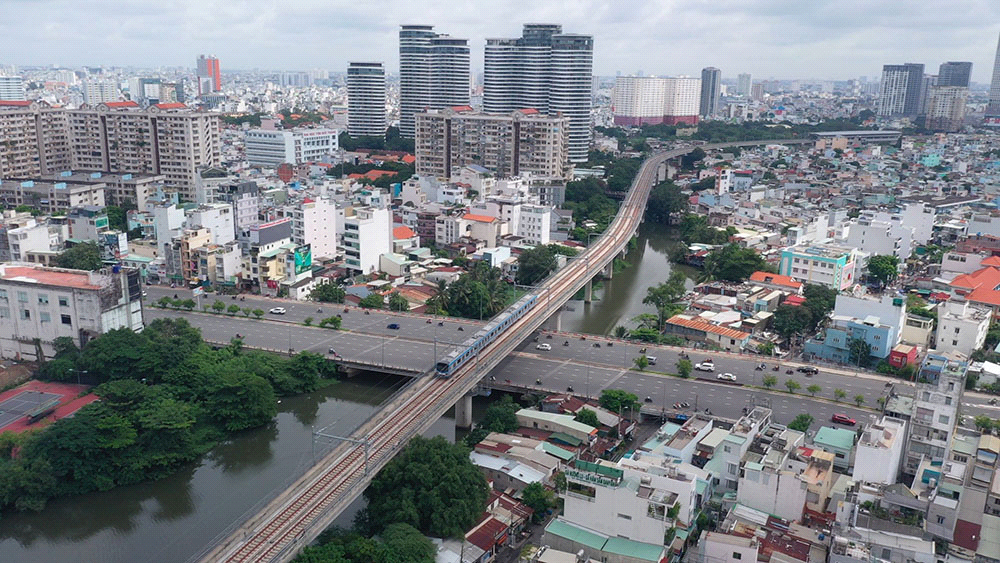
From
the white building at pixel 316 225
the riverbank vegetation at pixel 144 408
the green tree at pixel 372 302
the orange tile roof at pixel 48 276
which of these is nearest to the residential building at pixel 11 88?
the white building at pixel 316 225

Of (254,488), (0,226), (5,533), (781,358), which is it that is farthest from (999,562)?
(0,226)

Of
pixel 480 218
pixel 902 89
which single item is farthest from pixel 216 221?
pixel 902 89

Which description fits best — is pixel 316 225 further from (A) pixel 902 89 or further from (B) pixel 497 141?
(A) pixel 902 89

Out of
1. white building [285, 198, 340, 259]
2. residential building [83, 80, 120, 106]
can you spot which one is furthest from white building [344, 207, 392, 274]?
residential building [83, 80, 120, 106]

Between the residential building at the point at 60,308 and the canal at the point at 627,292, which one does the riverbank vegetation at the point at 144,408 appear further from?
the canal at the point at 627,292

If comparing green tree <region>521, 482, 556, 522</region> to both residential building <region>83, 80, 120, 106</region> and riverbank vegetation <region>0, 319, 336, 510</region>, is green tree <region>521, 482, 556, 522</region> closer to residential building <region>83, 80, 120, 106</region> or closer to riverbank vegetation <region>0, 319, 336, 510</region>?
riverbank vegetation <region>0, 319, 336, 510</region>

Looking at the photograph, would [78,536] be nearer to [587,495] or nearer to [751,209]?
[587,495]
